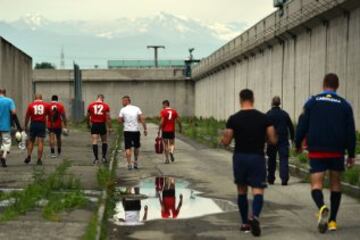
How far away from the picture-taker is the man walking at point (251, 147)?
9.61m

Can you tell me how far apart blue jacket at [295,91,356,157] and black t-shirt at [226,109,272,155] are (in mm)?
706

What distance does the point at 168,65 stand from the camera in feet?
276

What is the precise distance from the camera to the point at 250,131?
9664 mm

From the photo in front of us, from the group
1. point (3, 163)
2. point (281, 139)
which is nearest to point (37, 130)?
point (3, 163)

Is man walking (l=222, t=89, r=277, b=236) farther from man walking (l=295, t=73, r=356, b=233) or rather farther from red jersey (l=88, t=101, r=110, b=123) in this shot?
red jersey (l=88, t=101, r=110, b=123)

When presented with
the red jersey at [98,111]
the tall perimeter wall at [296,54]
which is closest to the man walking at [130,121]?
the red jersey at [98,111]

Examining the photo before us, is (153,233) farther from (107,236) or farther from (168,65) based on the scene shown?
(168,65)

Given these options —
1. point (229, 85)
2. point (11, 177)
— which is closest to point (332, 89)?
point (11, 177)

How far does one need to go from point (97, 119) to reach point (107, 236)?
10.5 m

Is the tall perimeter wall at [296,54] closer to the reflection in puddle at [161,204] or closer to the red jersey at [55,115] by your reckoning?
the red jersey at [55,115]

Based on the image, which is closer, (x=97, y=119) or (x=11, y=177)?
(x=11, y=177)

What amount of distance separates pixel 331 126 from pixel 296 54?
24.9 meters

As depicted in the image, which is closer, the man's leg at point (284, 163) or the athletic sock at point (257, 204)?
the athletic sock at point (257, 204)

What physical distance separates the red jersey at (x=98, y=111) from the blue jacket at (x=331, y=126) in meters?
10.7
